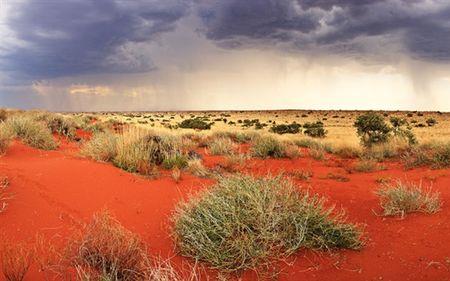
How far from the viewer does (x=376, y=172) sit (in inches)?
535

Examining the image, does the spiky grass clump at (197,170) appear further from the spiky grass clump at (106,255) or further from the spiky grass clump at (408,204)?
the spiky grass clump at (106,255)

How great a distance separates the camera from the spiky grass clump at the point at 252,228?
5738 mm

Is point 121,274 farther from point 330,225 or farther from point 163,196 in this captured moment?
point 163,196

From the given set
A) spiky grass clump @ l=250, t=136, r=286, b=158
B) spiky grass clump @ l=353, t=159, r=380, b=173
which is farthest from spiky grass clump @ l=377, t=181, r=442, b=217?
spiky grass clump @ l=250, t=136, r=286, b=158

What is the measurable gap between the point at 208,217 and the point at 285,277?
4.44ft

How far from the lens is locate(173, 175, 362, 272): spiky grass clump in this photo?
5.74 m

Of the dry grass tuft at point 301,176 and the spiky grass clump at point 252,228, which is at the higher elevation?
the spiky grass clump at point 252,228

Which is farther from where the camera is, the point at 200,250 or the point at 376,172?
the point at 376,172

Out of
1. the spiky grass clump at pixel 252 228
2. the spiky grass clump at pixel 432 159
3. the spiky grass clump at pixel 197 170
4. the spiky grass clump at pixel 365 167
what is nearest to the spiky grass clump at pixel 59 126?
the spiky grass clump at pixel 197 170

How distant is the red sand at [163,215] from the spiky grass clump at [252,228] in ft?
0.66

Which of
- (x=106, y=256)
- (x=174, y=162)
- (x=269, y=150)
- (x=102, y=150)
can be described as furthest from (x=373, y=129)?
(x=106, y=256)

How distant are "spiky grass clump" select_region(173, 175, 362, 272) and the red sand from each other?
20 cm

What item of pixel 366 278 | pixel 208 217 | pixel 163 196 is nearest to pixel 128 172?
pixel 163 196

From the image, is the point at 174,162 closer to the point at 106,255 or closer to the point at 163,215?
the point at 163,215
